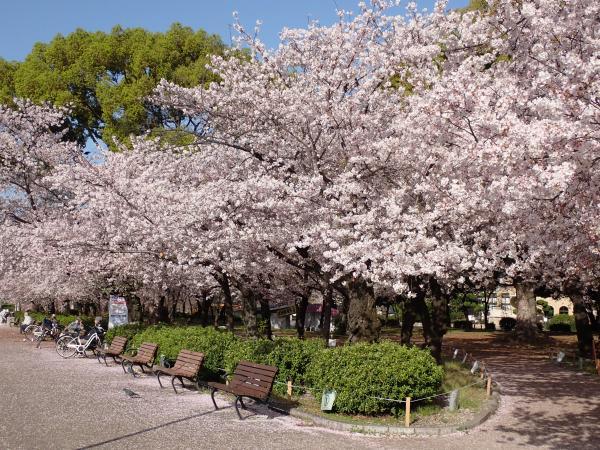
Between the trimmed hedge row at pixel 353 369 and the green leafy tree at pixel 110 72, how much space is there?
18.7 meters

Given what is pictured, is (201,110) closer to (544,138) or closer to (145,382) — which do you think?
(145,382)

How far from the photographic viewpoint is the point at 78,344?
18.8 metres

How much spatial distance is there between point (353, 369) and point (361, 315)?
2.58 m

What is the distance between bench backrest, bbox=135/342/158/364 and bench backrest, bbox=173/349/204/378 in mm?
1882

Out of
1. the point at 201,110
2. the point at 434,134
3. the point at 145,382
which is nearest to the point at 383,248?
the point at 434,134

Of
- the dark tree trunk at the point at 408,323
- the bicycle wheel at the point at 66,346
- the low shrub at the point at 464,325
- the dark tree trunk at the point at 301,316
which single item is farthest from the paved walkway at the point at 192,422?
the low shrub at the point at 464,325

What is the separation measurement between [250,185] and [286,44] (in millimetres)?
3410

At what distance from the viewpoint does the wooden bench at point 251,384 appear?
938cm

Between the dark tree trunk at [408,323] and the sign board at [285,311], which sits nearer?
the dark tree trunk at [408,323]

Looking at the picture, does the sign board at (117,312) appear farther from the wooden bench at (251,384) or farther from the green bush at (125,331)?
the wooden bench at (251,384)

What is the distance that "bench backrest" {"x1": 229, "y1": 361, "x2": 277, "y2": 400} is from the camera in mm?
9470

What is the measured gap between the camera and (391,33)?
1219 cm

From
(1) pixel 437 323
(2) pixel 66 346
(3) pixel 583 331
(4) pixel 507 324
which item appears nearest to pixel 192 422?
(1) pixel 437 323

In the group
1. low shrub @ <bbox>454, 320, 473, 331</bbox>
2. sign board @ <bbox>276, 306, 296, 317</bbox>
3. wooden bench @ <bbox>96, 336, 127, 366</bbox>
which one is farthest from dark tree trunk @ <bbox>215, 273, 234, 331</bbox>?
low shrub @ <bbox>454, 320, 473, 331</bbox>
